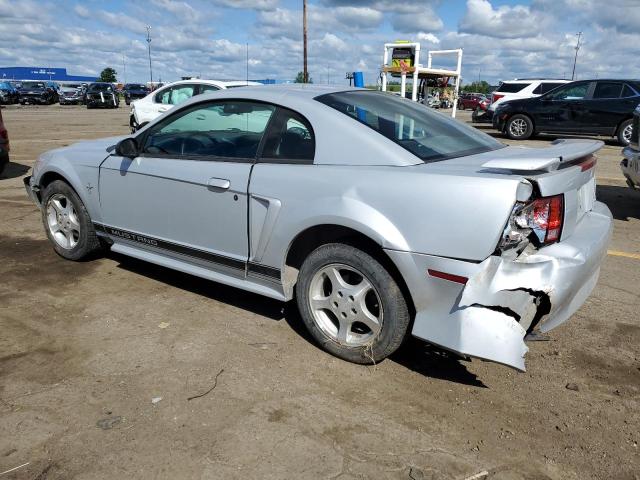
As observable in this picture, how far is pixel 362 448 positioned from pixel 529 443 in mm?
775

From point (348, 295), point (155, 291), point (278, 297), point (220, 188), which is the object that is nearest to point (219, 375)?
point (278, 297)

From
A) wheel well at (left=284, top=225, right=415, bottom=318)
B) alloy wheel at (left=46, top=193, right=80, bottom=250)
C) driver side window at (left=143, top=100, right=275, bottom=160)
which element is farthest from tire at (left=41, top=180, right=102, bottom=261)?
wheel well at (left=284, top=225, right=415, bottom=318)

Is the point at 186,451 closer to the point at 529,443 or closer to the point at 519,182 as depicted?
the point at 529,443

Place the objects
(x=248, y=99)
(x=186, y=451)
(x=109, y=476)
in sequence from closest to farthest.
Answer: (x=109, y=476) < (x=186, y=451) < (x=248, y=99)

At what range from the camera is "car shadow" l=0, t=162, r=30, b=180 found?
950 cm

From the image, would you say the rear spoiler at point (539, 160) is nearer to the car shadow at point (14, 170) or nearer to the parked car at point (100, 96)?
the car shadow at point (14, 170)

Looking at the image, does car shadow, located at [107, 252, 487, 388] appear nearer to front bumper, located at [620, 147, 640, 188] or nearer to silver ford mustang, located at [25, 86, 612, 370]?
silver ford mustang, located at [25, 86, 612, 370]

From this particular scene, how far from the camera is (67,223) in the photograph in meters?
4.79

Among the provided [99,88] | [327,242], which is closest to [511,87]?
[327,242]

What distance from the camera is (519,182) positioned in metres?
2.56

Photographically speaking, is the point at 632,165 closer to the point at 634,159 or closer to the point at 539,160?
the point at 634,159

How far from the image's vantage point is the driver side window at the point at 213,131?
3551mm

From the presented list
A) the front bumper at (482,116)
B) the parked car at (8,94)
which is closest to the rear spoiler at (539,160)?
the front bumper at (482,116)

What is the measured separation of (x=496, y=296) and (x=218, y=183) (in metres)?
1.85
